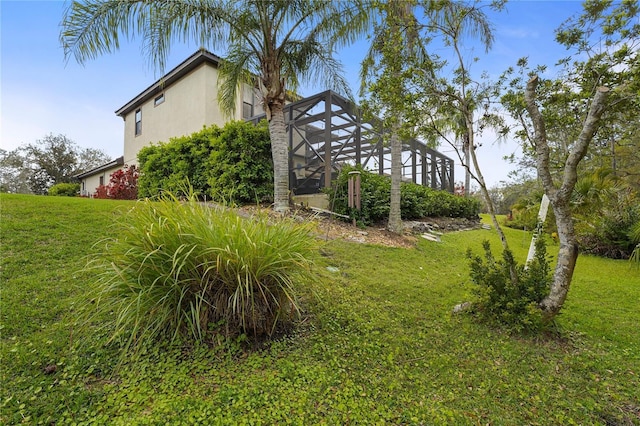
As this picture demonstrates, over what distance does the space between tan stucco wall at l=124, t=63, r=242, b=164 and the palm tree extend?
13.2 feet

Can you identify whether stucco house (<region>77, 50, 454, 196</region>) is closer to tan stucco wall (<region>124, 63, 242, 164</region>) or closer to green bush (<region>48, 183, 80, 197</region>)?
tan stucco wall (<region>124, 63, 242, 164</region>)

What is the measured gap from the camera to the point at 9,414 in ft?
4.97

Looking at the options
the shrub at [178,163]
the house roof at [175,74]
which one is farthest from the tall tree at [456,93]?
the house roof at [175,74]

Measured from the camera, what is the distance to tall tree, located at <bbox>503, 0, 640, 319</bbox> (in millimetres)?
2316

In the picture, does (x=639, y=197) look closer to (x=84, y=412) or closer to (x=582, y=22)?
(x=582, y=22)

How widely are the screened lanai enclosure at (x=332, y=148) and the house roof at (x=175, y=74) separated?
342 cm

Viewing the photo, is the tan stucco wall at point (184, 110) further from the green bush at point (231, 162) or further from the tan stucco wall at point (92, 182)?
the tan stucco wall at point (92, 182)

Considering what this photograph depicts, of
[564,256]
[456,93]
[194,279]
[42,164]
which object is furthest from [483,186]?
[42,164]

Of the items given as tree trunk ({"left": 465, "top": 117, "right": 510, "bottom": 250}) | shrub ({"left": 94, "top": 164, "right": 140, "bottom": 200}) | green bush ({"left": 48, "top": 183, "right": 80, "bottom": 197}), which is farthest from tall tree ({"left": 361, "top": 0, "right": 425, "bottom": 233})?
green bush ({"left": 48, "top": 183, "right": 80, "bottom": 197})

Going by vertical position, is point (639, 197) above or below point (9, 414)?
above

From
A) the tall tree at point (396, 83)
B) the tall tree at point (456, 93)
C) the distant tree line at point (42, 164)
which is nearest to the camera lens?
the tall tree at point (456, 93)

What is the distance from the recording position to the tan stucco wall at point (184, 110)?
11.7 metres

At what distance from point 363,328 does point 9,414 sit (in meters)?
2.29

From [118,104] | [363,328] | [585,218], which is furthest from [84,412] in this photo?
[118,104]
